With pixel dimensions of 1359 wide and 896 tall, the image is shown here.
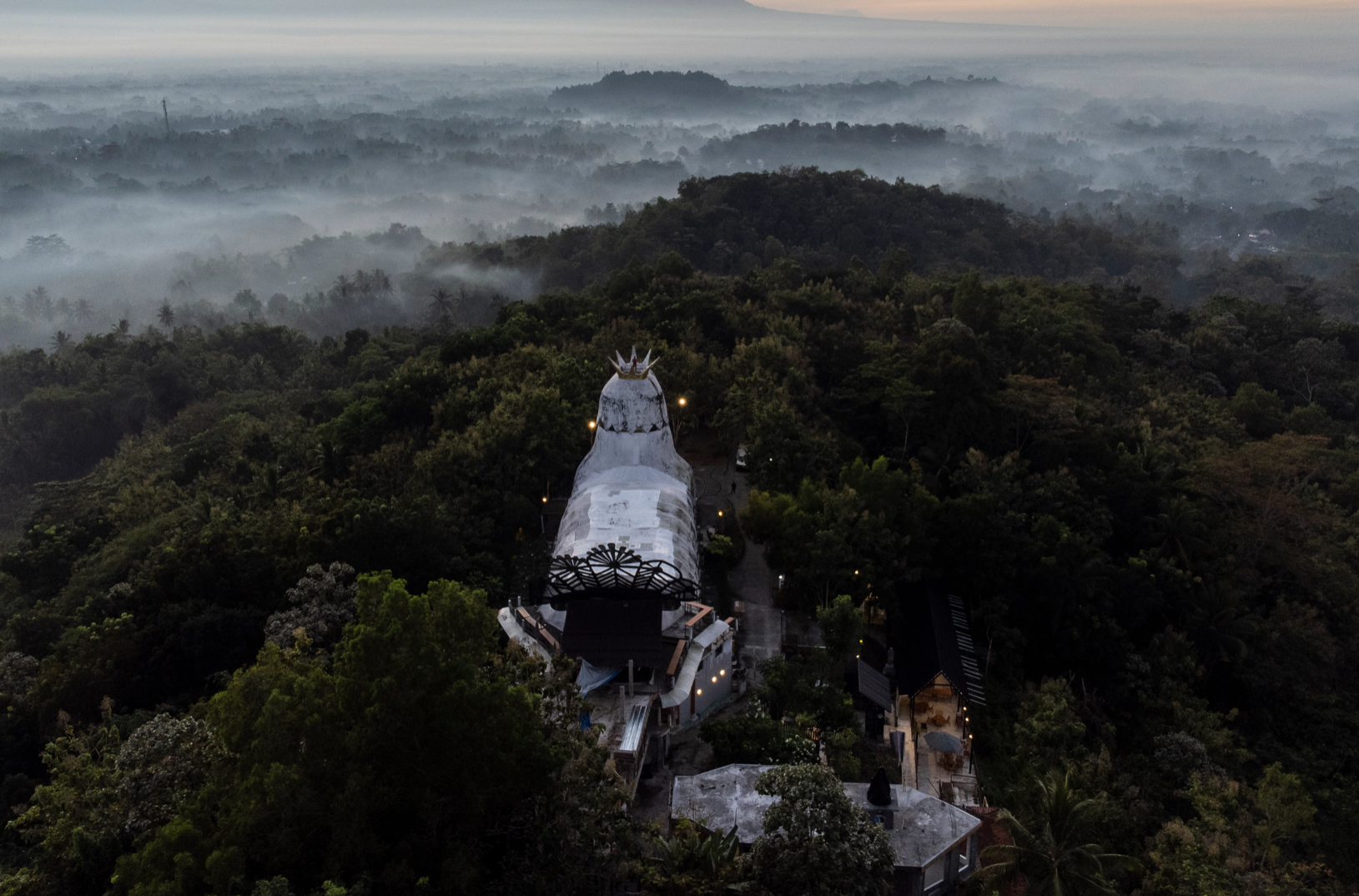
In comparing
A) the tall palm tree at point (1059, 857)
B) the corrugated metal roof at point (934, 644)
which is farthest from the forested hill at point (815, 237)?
the tall palm tree at point (1059, 857)

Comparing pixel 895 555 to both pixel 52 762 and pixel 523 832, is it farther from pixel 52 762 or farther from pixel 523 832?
pixel 52 762

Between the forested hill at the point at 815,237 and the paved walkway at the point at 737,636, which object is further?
the forested hill at the point at 815,237

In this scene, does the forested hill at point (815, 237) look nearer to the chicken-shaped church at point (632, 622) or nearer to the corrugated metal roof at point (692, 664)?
the chicken-shaped church at point (632, 622)

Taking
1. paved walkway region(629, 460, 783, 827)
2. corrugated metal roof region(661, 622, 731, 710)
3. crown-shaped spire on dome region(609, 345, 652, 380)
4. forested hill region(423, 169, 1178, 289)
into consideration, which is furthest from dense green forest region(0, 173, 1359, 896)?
forested hill region(423, 169, 1178, 289)

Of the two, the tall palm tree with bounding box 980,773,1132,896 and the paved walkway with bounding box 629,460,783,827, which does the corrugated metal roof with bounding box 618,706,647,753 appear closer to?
the paved walkway with bounding box 629,460,783,827

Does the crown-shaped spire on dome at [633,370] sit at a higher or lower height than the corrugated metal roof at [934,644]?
higher

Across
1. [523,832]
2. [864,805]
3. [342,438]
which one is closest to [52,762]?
[523,832]
